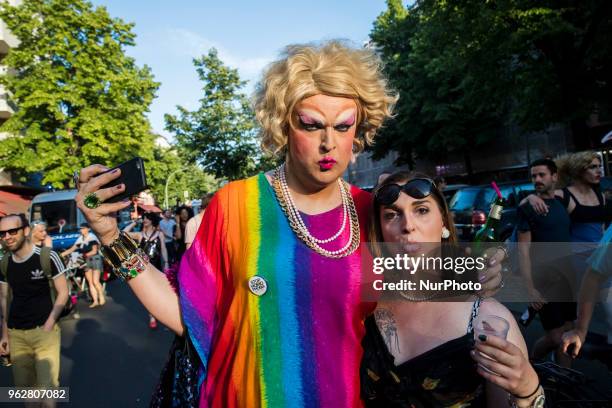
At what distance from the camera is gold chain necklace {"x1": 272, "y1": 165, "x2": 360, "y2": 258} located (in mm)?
1634

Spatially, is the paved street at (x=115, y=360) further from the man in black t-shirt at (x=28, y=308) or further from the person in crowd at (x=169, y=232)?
the person in crowd at (x=169, y=232)

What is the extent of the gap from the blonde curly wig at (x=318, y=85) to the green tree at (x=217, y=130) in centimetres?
2088

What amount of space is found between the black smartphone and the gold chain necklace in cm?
52

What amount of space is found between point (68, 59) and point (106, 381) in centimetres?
2125

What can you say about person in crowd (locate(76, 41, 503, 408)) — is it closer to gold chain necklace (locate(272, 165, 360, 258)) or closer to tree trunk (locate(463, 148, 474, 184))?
gold chain necklace (locate(272, 165, 360, 258))

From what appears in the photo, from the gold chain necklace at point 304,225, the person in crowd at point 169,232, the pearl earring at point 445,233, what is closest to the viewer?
the gold chain necklace at point 304,225

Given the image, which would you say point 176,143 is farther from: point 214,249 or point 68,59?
point 214,249

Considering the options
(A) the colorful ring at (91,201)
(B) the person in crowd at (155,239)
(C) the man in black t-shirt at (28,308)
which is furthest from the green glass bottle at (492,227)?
(B) the person in crowd at (155,239)

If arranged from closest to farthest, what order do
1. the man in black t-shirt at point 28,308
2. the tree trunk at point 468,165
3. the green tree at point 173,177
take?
the man in black t-shirt at point 28,308 → the green tree at point 173,177 → the tree trunk at point 468,165

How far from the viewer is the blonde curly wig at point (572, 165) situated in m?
4.68

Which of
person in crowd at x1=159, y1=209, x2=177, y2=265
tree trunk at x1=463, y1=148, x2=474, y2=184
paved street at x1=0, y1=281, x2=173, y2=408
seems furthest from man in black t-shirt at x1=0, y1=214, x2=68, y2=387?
tree trunk at x1=463, y1=148, x2=474, y2=184

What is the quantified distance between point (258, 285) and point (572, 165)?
14.9ft

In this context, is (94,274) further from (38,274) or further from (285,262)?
(285,262)

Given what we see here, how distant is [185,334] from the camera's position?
163 centimetres
